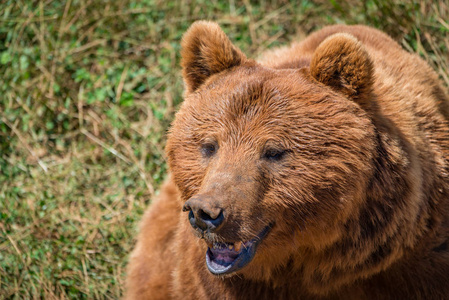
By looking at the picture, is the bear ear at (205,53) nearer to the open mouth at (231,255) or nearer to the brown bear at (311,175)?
the brown bear at (311,175)

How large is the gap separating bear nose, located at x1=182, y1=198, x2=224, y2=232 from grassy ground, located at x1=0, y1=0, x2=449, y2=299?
2.36m

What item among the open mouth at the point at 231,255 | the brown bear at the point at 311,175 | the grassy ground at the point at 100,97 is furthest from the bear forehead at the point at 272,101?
the grassy ground at the point at 100,97

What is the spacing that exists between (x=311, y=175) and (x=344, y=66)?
674 mm

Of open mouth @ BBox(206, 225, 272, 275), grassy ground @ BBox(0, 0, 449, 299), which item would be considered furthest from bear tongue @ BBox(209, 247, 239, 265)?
grassy ground @ BBox(0, 0, 449, 299)

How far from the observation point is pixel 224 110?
3.55 meters

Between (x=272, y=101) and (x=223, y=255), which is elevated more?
(x=272, y=101)

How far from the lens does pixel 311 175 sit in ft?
11.1

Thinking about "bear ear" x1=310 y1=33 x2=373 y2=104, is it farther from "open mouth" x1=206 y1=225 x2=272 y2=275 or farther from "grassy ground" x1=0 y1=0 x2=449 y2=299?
"grassy ground" x1=0 y1=0 x2=449 y2=299

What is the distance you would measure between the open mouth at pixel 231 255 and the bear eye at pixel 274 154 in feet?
1.29

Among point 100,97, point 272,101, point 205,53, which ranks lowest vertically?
point 100,97

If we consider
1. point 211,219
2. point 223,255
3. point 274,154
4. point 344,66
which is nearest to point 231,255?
point 223,255

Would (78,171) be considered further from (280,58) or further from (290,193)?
(290,193)

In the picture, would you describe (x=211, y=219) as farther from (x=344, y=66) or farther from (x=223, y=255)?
(x=344, y=66)

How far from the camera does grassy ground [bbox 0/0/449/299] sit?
18.3 feet
